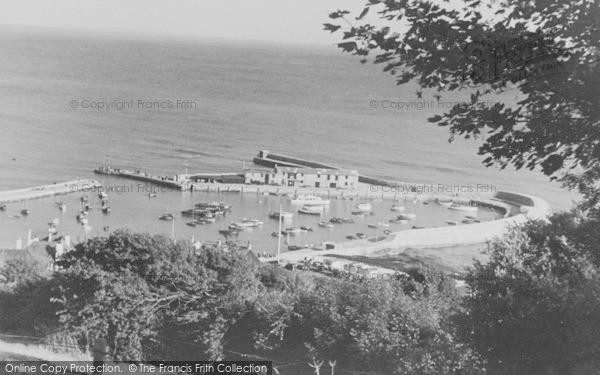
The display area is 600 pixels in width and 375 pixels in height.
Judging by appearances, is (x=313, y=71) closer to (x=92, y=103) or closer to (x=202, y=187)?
(x=92, y=103)

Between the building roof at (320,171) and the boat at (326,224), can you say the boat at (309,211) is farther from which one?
the building roof at (320,171)

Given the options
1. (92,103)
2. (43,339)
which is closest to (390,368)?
(43,339)

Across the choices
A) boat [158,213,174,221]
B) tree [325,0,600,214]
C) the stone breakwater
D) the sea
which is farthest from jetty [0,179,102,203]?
tree [325,0,600,214]

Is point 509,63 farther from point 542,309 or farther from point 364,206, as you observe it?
point 364,206

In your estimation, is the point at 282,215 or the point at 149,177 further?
the point at 149,177

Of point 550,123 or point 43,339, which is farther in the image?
point 43,339

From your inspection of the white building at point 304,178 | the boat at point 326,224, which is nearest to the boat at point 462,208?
the white building at point 304,178

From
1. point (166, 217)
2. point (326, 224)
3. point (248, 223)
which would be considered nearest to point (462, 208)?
point (326, 224)
